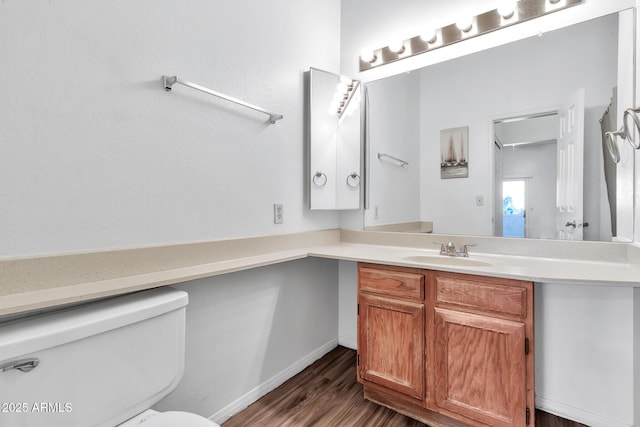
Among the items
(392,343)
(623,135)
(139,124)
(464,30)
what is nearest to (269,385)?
(392,343)

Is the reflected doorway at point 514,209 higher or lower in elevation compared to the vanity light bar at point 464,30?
lower

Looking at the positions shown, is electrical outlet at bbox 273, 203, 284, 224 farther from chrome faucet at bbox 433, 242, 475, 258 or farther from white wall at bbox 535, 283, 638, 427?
white wall at bbox 535, 283, 638, 427

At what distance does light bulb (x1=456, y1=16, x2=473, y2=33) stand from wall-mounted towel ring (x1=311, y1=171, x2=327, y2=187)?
47.2 inches

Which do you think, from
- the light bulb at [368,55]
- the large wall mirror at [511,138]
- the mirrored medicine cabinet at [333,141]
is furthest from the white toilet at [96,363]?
the light bulb at [368,55]

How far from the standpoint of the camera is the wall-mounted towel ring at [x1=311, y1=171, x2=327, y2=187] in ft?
6.49

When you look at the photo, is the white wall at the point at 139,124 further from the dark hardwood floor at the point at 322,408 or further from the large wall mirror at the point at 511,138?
the dark hardwood floor at the point at 322,408

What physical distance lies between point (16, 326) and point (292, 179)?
1364 millimetres

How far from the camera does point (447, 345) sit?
1.37m

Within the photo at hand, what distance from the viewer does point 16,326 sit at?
0.82m

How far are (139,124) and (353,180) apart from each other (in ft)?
4.49

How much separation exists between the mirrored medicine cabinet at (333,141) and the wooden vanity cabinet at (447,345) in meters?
0.62

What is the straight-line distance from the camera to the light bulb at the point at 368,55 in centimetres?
212

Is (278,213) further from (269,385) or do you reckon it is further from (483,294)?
(483,294)

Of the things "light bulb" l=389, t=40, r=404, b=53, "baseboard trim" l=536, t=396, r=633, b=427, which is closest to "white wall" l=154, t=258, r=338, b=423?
"baseboard trim" l=536, t=396, r=633, b=427
